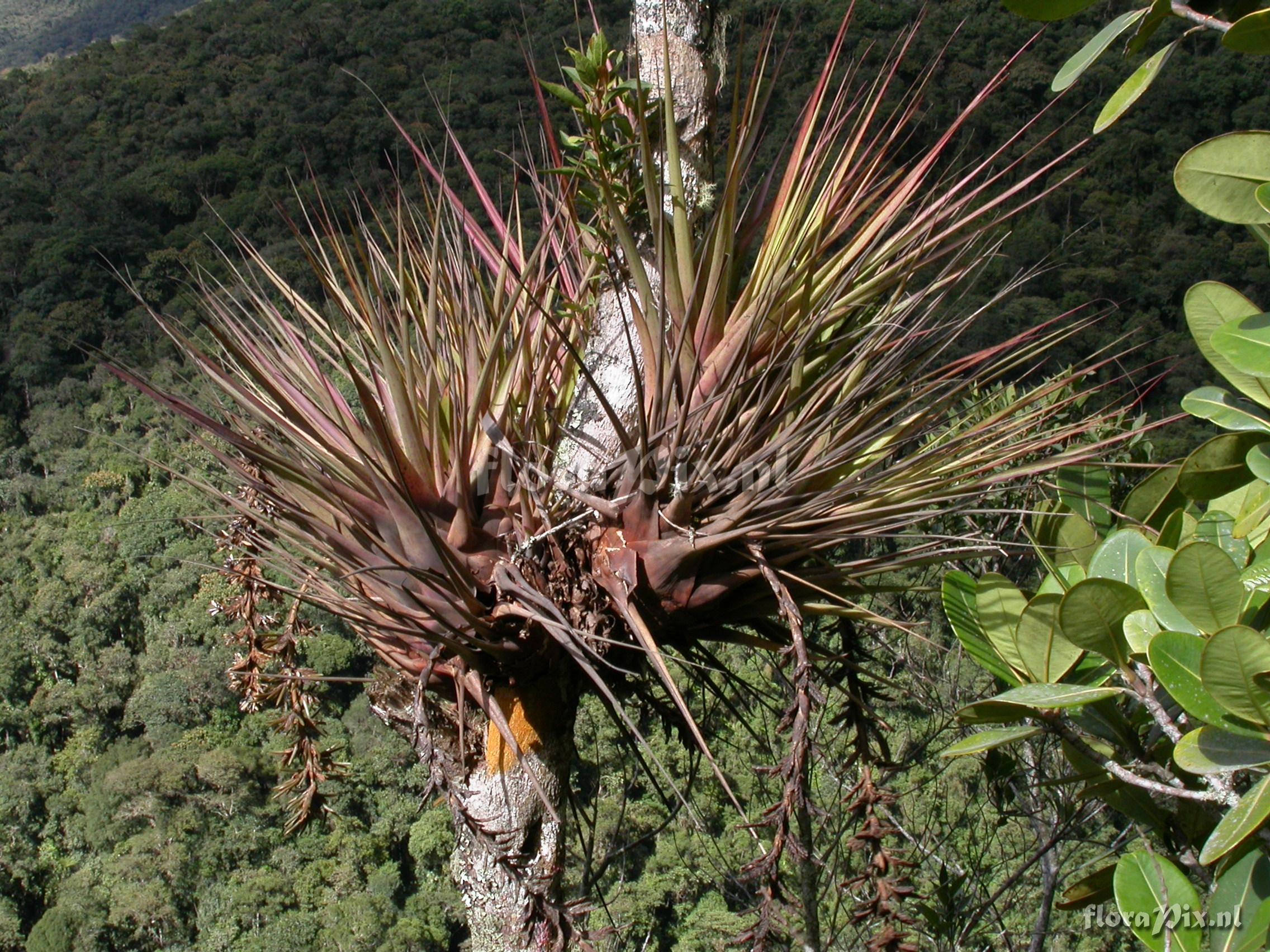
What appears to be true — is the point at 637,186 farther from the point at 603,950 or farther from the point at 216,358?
the point at 603,950

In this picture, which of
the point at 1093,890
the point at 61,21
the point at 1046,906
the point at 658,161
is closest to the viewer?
the point at 1093,890

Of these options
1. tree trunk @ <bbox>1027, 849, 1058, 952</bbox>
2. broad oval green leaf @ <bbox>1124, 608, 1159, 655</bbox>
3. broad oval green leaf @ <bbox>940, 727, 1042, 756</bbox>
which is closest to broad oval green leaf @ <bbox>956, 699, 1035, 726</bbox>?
broad oval green leaf @ <bbox>940, 727, 1042, 756</bbox>

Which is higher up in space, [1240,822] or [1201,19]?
[1201,19]

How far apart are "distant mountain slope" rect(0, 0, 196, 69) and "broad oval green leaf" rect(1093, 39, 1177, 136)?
9950cm

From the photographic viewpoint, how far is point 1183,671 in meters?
0.97

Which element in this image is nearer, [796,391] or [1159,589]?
[1159,589]

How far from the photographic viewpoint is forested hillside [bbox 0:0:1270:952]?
34.4 ft

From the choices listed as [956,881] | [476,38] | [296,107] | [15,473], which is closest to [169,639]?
[15,473]

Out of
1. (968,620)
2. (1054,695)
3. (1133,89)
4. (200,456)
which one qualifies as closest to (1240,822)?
(1054,695)

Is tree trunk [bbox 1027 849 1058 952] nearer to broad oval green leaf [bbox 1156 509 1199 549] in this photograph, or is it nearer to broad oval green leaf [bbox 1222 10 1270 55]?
broad oval green leaf [bbox 1156 509 1199 549]

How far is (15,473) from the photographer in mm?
38344

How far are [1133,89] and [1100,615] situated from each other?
0.54m

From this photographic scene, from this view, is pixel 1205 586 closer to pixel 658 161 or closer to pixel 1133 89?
pixel 1133 89

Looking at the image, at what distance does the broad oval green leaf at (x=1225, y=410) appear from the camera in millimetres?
1188
